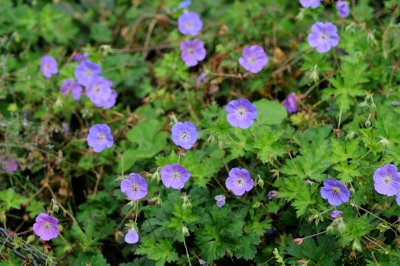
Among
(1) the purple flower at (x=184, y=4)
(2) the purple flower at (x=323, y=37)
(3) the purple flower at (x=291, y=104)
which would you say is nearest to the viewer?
(2) the purple flower at (x=323, y=37)

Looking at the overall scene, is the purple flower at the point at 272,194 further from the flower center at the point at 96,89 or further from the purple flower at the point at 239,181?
the flower center at the point at 96,89

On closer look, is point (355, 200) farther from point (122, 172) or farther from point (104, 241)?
point (104, 241)

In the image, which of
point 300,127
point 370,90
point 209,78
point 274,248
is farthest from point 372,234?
point 209,78

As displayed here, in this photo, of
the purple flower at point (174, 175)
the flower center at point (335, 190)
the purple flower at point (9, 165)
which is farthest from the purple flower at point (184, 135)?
the purple flower at point (9, 165)

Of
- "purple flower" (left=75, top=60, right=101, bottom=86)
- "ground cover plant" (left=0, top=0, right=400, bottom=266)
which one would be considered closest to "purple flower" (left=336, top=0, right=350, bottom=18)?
"ground cover plant" (left=0, top=0, right=400, bottom=266)

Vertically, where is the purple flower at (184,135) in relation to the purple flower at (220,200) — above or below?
above

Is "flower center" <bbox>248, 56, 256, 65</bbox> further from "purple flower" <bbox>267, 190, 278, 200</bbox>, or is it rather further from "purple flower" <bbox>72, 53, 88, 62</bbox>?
"purple flower" <bbox>72, 53, 88, 62</bbox>
